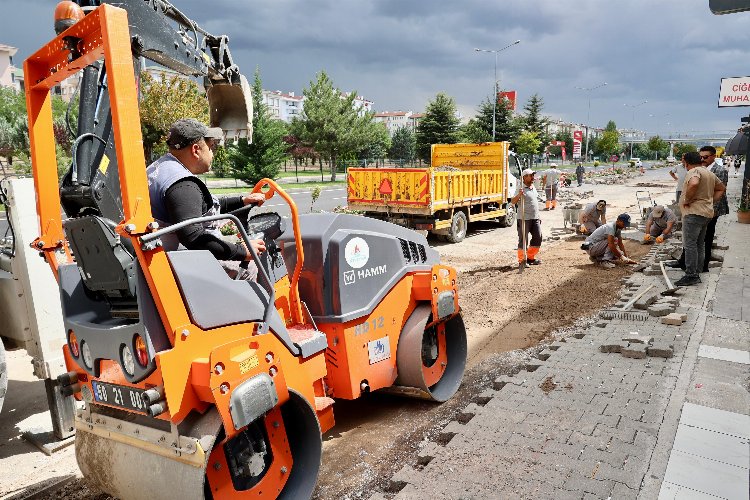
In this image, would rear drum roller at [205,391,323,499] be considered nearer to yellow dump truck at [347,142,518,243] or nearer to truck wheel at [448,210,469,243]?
yellow dump truck at [347,142,518,243]

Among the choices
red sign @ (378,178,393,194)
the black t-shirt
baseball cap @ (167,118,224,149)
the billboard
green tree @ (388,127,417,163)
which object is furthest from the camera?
green tree @ (388,127,417,163)

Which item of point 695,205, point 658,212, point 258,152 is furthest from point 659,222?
point 258,152

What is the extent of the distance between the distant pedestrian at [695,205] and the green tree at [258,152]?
28.6 m

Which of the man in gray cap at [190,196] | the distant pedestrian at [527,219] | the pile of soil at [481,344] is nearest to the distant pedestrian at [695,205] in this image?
the pile of soil at [481,344]

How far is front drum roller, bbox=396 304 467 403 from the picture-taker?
420 cm

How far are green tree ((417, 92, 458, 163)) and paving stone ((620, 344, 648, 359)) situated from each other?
1513 inches

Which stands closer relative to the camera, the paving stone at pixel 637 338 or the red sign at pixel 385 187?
the paving stone at pixel 637 338

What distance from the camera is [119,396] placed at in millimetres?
2611

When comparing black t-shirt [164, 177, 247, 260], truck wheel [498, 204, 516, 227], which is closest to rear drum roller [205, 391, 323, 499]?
black t-shirt [164, 177, 247, 260]

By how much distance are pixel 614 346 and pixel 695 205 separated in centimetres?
321

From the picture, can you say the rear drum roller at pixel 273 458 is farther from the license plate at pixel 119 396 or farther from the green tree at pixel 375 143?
the green tree at pixel 375 143

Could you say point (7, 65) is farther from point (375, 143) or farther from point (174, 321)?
point (174, 321)

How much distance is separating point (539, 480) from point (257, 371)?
1.73 metres

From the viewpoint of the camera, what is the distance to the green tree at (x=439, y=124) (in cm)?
4238
